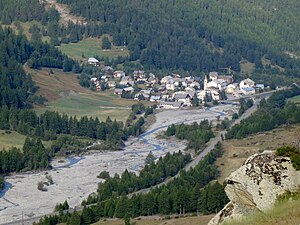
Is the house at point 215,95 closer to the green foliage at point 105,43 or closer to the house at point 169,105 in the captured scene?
the house at point 169,105

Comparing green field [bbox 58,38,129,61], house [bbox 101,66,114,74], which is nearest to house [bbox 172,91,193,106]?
house [bbox 101,66,114,74]

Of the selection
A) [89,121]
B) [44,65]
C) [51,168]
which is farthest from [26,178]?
[44,65]

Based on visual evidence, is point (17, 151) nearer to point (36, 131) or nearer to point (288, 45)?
point (36, 131)

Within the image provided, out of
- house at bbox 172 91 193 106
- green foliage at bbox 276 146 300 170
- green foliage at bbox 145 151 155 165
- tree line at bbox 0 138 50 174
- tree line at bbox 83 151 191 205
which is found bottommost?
house at bbox 172 91 193 106

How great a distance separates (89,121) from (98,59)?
55.3 meters

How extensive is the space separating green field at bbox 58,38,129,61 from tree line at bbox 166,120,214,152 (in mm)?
56834

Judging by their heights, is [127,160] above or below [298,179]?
below

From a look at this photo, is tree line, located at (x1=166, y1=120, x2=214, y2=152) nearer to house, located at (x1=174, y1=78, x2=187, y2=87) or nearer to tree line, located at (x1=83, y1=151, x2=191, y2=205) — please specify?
tree line, located at (x1=83, y1=151, x2=191, y2=205)

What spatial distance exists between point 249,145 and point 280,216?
5883cm

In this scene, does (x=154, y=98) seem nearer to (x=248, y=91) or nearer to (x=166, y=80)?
(x=166, y=80)

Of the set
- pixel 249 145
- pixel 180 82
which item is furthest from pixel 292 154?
pixel 180 82

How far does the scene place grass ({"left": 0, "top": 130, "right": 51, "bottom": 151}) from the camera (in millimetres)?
77625

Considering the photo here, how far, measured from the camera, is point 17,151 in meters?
71.4

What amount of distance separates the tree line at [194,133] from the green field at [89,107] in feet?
44.2
